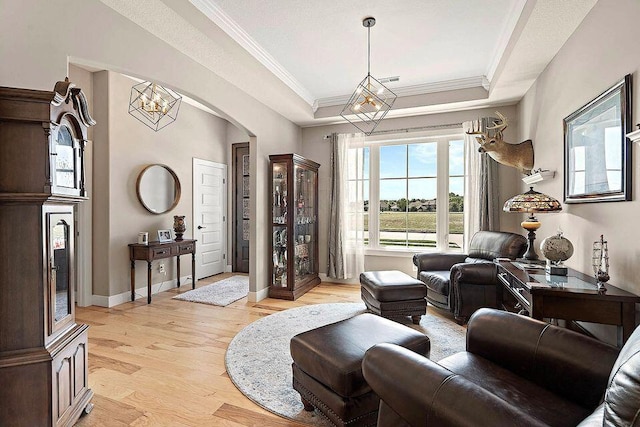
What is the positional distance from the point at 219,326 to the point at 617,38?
13.1 ft

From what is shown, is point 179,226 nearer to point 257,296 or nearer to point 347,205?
point 257,296

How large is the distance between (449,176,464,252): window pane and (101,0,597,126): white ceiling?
3.58ft

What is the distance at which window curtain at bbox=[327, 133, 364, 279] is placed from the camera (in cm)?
521

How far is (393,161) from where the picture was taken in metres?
5.20

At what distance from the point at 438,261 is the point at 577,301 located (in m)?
2.26

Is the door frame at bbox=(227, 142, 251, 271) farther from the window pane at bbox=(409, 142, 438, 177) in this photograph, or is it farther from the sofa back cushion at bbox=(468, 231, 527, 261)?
the sofa back cushion at bbox=(468, 231, 527, 261)

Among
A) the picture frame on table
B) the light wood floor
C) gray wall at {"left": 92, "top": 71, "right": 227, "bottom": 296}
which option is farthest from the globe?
gray wall at {"left": 92, "top": 71, "right": 227, "bottom": 296}

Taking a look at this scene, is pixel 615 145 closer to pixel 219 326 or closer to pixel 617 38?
pixel 617 38

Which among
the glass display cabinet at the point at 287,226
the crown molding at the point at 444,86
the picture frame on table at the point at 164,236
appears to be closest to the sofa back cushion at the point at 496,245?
the crown molding at the point at 444,86

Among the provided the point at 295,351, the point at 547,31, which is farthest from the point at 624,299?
the point at 547,31

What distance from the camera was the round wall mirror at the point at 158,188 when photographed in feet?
15.1

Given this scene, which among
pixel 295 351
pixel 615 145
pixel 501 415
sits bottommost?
pixel 295 351

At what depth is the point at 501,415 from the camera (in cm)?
95

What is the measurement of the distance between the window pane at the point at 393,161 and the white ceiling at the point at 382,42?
0.78 m
